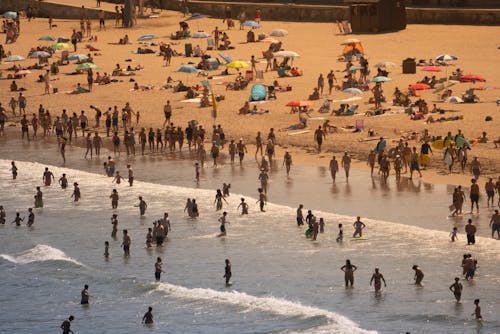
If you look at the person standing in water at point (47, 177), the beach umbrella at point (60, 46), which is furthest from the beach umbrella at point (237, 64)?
the person standing in water at point (47, 177)

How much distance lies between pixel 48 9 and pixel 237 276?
4761 cm

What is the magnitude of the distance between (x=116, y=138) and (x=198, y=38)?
818 inches

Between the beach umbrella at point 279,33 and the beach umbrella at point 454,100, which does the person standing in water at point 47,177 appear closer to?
the beach umbrella at point 454,100

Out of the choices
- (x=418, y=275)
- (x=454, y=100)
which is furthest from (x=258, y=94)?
(x=418, y=275)

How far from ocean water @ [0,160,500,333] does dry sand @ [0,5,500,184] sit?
6145mm

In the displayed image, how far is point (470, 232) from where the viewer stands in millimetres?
32500

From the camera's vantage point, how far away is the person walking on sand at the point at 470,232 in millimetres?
32444

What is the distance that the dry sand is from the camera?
44.2 metres

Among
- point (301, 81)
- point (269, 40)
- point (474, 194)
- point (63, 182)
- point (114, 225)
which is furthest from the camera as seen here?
point (269, 40)

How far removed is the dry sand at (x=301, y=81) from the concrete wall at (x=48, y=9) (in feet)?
7.40

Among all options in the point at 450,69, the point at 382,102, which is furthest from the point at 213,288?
the point at 450,69

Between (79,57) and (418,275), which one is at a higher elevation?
(79,57)

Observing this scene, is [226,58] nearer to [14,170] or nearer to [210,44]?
[210,44]

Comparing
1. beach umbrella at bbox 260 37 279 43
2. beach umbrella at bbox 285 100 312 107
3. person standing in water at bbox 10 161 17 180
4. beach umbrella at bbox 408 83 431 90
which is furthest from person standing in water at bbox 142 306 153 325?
beach umbrella at bbox 260 37 279 43
